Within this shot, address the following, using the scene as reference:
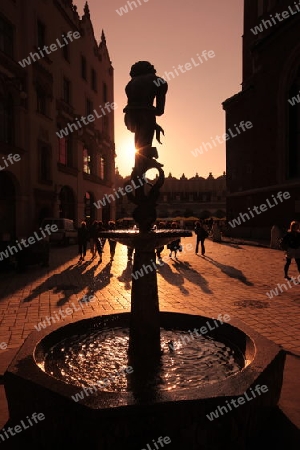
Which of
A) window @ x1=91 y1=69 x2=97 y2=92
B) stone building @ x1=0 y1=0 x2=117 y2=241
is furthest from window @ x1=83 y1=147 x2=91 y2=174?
window @ x1=91 y1=69 x2=97 y2=92

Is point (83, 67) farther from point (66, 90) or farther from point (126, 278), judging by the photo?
point (126, 278)

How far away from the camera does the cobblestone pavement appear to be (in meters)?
6.23

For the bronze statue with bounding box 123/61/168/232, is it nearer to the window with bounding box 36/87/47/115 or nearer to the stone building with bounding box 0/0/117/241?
the stone building with bounding box 0/0/117/241

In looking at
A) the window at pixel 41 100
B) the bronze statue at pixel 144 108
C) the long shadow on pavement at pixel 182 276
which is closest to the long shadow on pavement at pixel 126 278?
the long shadow on pavement at pixel 182 276

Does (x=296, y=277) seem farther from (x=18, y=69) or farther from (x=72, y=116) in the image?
(x=72, y=116)

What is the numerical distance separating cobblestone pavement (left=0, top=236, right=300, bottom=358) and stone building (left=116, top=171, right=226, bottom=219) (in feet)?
195

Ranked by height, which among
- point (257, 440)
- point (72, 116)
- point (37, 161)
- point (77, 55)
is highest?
point (77, 55)

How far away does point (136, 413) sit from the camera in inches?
98.8

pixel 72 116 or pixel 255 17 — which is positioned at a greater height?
pixel 255 17

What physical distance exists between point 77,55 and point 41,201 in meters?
15.9

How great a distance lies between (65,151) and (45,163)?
174 inches

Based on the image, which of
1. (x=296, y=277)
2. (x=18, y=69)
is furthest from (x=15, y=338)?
(x=18, y=69)

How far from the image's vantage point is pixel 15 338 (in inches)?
219

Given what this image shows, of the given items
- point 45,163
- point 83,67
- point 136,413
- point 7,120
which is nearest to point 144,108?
point 136,413
